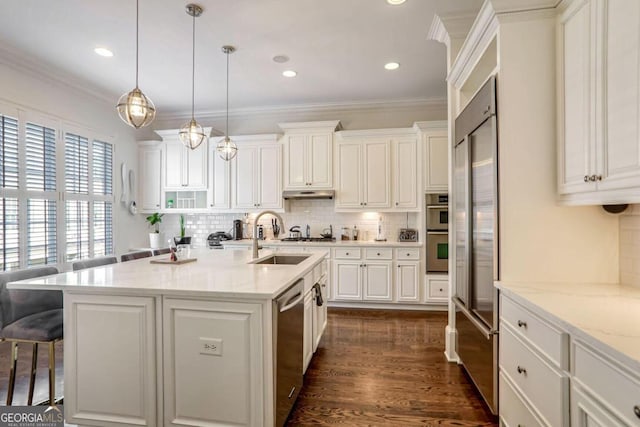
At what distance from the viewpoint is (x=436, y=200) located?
4.51 meters

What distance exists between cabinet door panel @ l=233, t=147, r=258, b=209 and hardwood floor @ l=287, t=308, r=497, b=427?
7.96ft

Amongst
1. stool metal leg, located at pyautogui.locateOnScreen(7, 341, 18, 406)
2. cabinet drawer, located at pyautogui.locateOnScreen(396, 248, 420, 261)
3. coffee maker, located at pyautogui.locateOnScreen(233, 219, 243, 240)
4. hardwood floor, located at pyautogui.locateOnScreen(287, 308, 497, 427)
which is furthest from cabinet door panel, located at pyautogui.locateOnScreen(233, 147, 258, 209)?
A: stool metal leg, located at pyautogui.locateOnScreen(7, 341, 18, 406)

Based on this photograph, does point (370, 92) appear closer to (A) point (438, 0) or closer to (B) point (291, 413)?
(A) point (438, 0)

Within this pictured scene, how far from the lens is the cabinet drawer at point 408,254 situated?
452 cm

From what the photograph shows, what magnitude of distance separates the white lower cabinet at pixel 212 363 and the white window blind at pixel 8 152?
2.98m

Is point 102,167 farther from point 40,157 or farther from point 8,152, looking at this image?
point 8,152

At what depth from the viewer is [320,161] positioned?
496cm

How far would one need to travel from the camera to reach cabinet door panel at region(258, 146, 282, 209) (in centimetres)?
511

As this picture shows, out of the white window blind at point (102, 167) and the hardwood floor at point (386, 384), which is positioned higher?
the white window blind at point (102, 167)

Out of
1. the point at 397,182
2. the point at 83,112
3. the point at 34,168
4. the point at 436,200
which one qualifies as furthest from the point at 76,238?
the point at 436,200

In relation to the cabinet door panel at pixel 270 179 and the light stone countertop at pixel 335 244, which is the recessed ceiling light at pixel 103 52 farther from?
the light stone countertop at pixel 335 244

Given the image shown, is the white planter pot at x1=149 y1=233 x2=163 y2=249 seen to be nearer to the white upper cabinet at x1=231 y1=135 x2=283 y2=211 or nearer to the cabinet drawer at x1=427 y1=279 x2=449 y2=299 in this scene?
the white upper cabinet at x1=231 y1=135 x2=283 y2=211

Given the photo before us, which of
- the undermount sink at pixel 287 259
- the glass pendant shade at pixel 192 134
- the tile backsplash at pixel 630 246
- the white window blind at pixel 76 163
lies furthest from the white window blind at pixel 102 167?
the tile backsplash at pixel 630 246

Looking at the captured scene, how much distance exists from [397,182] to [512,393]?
3265 mm
